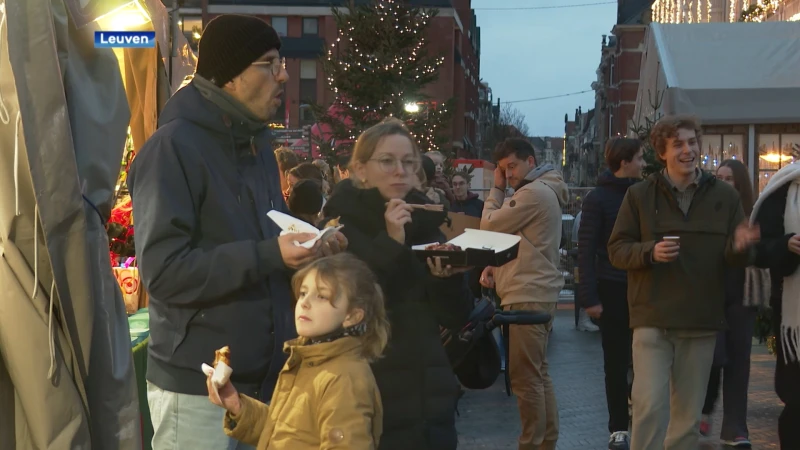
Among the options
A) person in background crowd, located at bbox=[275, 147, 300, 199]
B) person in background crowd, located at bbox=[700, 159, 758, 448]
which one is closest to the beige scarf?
person in background crowd, located at bbox=[700, 159, 758, 448]

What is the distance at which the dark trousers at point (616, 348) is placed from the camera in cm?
759

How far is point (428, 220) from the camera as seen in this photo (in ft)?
13.7

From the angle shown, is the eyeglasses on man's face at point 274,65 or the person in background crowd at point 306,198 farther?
the person in background crowd at point 306,198

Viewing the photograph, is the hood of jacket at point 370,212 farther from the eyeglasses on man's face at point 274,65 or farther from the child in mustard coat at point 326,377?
the eyeglasses on man's face at point 274,65

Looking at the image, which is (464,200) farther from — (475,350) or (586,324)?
(475,350)

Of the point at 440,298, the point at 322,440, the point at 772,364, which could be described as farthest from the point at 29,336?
the point at 772,364

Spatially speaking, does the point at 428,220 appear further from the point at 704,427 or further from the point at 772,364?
the point at 772,364

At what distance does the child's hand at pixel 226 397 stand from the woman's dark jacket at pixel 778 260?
3.66 meters

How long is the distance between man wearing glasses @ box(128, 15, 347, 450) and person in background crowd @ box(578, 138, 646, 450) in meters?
4.35

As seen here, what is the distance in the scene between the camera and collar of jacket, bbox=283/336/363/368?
3.38m

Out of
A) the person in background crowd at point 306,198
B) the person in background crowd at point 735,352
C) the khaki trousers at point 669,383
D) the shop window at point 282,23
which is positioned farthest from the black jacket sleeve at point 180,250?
the shop window at point 282,23

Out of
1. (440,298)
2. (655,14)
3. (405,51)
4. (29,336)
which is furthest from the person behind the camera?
(655,14)

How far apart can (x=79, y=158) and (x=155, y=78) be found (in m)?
3.46

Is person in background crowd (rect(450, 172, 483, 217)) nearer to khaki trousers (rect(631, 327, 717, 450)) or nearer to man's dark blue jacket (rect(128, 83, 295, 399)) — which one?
khaki trousers (rect(631, 327, 717, 450))
